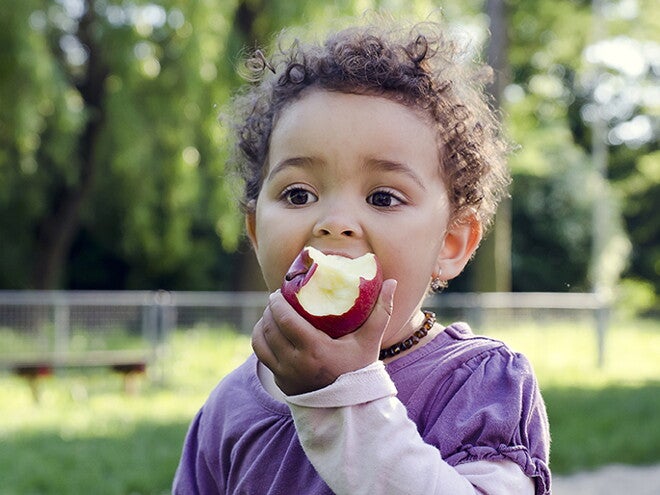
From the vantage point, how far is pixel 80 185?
583 inches

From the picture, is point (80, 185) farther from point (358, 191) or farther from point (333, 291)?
point (333, 291)

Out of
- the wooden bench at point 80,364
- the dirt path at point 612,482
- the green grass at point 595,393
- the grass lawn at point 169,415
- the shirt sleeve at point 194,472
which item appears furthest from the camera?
the wooden bench at point 80,364

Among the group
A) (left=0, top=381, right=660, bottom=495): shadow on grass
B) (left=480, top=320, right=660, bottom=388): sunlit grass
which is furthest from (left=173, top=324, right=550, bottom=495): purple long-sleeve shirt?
(left=480, top=320, right=660, bottom=388): sunlit grass

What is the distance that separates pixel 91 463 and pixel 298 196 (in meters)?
4.55

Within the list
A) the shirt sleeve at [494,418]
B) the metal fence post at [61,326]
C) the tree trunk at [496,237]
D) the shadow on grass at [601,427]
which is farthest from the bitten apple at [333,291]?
the tree trunk at [496,237]

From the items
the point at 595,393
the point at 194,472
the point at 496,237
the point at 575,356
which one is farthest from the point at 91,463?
the point at 496,237

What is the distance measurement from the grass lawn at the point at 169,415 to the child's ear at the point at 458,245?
3913 mm

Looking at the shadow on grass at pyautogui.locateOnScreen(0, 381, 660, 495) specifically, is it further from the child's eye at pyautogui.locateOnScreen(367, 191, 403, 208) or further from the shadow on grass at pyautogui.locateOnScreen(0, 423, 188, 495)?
the child's eye at pyautogui.locateOnScreen(367, 191, 403, 208)

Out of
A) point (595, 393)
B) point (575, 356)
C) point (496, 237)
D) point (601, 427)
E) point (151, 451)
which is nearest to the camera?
point (151, 451)

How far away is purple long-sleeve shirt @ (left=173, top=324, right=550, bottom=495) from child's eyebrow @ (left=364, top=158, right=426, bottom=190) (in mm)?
293

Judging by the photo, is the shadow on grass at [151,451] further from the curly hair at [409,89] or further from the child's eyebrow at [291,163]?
the child's eyebrow at [291,163]

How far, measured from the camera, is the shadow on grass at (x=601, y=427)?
651 cm

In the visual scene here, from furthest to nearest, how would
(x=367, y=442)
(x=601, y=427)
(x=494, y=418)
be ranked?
(x=601, y=427) → (x=494, y=418) → (x=367, y=442)

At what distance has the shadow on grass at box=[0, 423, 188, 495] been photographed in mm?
5254
